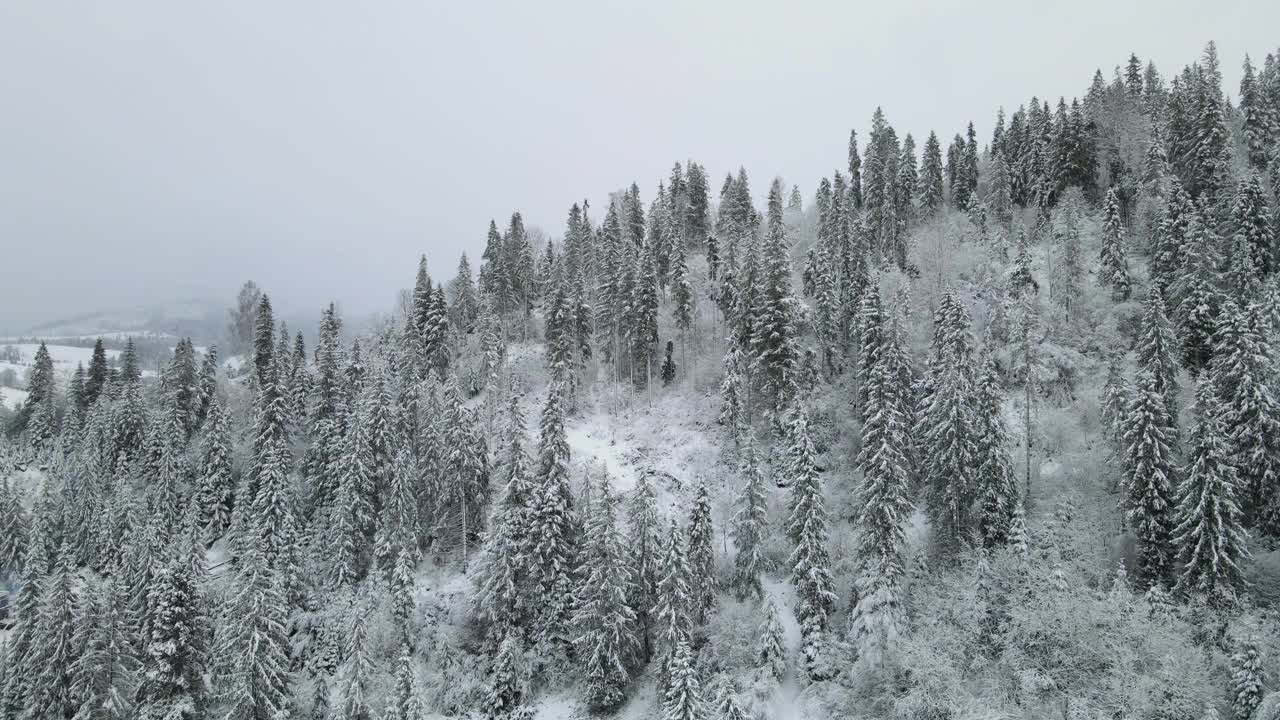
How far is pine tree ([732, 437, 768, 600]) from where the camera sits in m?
48.5

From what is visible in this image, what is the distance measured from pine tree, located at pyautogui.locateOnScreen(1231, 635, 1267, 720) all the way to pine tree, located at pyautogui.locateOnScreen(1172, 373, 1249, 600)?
631 cm

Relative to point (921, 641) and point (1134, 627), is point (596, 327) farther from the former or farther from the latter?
point (1134, 627)

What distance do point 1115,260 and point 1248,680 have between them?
47084 millimetres

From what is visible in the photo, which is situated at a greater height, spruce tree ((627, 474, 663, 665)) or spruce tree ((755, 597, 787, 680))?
spruce tree ((627, 474, 663, 665))

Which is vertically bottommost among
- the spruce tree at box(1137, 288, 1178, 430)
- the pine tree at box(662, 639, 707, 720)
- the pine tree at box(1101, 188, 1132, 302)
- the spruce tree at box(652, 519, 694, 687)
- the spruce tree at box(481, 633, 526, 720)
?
the spruce tree at box(481, 633, 526, 720)

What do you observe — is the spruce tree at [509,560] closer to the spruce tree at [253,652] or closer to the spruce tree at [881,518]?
the spruce tree at [253,652]

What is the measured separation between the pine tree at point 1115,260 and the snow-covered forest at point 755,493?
0.35 meters

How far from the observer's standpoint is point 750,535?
4869 centimetres

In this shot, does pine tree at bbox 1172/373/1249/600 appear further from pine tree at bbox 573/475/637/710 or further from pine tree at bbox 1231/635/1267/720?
pine tree at bbox 573/475/637/710

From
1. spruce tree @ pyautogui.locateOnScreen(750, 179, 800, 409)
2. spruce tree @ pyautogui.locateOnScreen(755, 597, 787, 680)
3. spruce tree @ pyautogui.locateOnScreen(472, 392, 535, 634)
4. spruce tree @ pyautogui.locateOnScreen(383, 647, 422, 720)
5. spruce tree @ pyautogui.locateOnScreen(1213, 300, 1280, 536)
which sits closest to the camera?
spruce tree @ pyautogui.locateOnScreen(383, 647, 422, 720)

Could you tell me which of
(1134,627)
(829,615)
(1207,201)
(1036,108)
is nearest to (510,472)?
(829,615)

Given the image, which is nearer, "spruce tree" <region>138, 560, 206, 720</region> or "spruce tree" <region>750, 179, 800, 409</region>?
"spruce tree" <region>138, 560, 206, 720</region>

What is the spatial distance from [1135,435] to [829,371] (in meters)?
30.1

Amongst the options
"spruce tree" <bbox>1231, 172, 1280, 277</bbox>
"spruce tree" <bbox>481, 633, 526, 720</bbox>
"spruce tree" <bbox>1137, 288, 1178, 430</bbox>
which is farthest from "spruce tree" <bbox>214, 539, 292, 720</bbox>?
"spruce tree" <bbox>1231, 172, 1280, 277</bbox>
